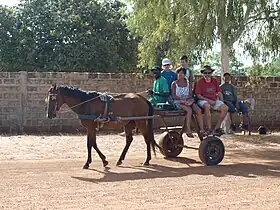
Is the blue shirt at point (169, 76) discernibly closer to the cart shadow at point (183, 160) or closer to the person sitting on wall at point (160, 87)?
the person sitting on wall at point (160, 87)

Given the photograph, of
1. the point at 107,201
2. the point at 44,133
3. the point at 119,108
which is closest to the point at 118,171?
the point at 119,108

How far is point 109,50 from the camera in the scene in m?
26.2

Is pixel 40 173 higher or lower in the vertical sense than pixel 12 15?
lower

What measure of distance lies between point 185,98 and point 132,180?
3016mm

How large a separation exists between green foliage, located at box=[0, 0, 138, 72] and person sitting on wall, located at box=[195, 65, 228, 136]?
44.6 feet

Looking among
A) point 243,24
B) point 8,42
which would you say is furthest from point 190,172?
point 8,42

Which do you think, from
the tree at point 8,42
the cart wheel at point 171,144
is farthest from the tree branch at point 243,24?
the tree at point 8,42

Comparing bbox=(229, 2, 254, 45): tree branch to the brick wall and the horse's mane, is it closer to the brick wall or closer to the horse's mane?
the brick wall

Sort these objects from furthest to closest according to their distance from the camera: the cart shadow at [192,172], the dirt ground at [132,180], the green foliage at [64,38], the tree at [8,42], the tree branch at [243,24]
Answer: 1. the tree at [8,42]
2. the green foliage at [64,38]
3. the tree branch at [243,24]
4. the cart shadow at [192,172]
5. the dirt ground at [132,180]

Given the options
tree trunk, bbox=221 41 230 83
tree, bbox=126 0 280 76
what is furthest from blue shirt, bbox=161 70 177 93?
tree trunk, bbox=221 41 230 83

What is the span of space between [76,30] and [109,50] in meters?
2.04

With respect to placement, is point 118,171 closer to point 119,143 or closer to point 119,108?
point 119,108

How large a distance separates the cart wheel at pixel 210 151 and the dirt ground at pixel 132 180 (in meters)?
0.22

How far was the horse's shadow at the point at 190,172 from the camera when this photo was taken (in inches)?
391
